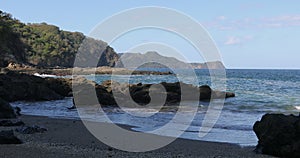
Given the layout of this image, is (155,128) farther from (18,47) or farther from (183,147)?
(18,47)

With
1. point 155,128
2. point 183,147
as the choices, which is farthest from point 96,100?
point 183,147

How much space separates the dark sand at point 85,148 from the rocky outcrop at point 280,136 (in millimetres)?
349

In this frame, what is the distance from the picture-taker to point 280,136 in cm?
899

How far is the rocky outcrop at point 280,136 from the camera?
8760 millimetres

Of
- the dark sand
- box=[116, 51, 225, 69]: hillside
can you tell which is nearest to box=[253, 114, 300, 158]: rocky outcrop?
the dark sand

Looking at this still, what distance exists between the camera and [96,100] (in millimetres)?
24938

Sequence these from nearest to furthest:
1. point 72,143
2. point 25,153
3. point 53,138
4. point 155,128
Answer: point 25,153
point 72,143
point 53,138
point 155,128

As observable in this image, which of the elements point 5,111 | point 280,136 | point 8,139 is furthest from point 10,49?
point 280,136

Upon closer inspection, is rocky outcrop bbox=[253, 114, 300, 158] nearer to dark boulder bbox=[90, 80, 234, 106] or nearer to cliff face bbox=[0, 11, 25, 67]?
dark boulder bbox=[90, 80, 234, 106]

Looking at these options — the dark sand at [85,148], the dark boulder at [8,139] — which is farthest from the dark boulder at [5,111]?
the dark boulder at [8,139]

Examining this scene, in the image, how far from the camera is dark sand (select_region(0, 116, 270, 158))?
8.12 metres

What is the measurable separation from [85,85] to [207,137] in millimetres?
16771

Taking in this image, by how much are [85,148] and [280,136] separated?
15.2 ft

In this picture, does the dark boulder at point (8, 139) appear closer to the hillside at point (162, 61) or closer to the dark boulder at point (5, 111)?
the hillside at point (162, 61)
